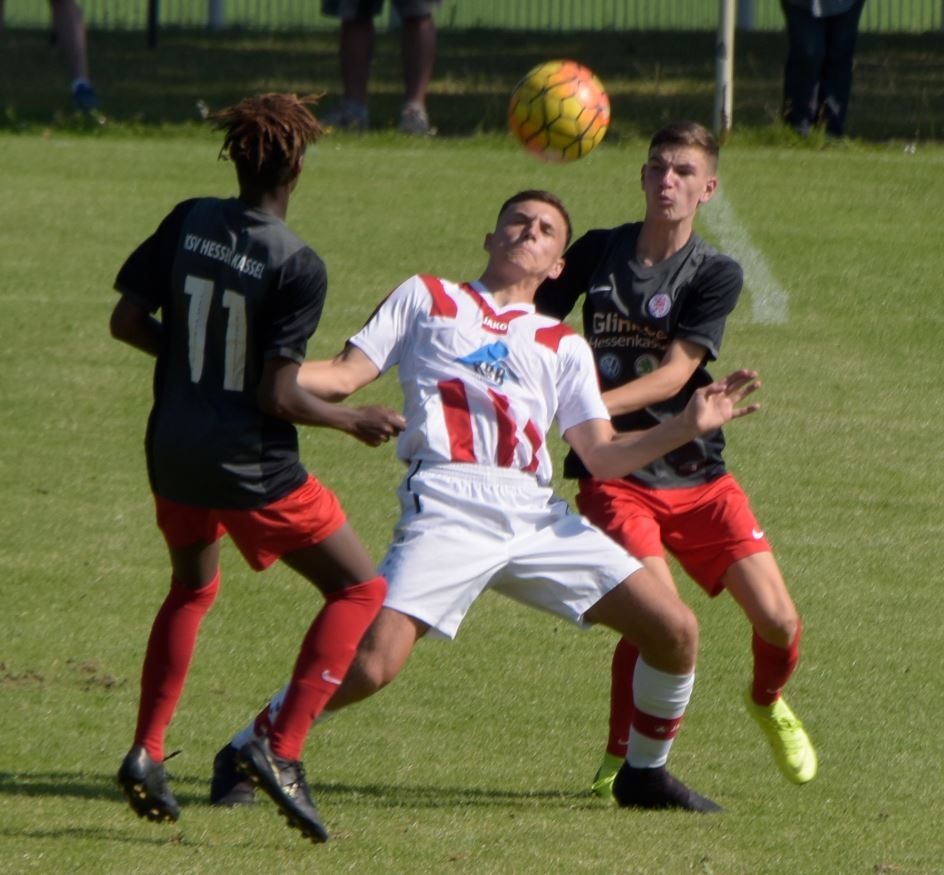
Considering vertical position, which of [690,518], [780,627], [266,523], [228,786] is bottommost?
[228,786]

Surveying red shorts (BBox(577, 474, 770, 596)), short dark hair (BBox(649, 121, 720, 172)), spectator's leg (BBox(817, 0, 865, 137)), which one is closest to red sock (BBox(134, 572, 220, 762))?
red shorts (BBox(577, 474, 770, 596))

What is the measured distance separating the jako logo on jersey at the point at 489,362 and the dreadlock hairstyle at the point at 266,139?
0.74 meters

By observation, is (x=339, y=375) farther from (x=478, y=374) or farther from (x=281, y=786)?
(x=281, y=786)

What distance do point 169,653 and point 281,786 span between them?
24.1 inches

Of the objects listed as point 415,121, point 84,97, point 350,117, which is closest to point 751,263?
point 415,121

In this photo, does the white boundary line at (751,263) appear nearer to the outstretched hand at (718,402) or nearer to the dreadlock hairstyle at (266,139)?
the outstretched hand at (718,402)

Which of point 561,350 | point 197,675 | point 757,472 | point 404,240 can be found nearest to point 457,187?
point 404,240

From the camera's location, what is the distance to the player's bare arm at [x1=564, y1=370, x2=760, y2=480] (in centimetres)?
544

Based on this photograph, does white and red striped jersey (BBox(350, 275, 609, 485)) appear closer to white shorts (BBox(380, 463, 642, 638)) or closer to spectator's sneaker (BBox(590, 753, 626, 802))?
white shorts (BBox(380, 463, 642, 638))

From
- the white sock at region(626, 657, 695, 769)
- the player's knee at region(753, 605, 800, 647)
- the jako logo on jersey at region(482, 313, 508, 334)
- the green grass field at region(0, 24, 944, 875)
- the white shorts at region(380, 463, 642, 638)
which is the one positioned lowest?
the green grass field at region(0, 24, 944, 875)

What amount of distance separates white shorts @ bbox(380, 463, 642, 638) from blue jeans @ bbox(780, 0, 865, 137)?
9725 millimetres

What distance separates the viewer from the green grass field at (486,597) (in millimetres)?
5750

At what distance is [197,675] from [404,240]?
6574 mm

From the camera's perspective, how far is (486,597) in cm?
827
